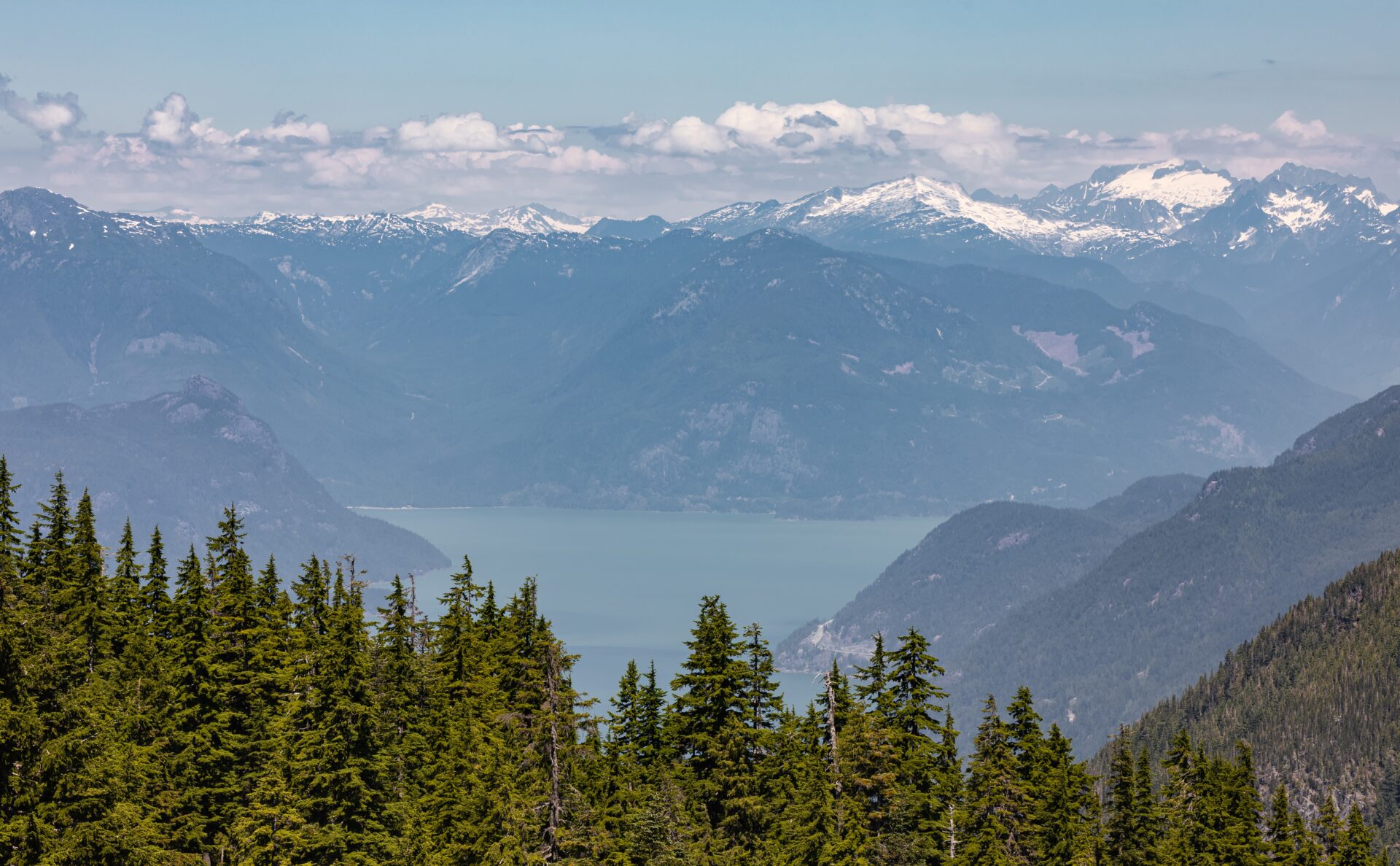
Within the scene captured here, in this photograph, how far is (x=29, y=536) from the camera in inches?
2931

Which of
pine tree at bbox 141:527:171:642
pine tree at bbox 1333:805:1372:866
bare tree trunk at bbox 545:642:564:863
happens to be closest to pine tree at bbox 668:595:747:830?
bare tree trunk at bbox 545:642:564:863

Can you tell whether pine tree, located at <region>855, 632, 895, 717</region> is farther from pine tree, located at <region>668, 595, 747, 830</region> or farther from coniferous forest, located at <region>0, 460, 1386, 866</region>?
pine tree, located at <region>668, 595, 747, 830</region>

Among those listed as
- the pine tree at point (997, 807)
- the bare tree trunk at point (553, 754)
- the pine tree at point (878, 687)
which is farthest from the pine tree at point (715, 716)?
the pine tree at point (997, 807)

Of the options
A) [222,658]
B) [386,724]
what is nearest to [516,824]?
[386,724]

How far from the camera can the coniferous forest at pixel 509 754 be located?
56125 millimetres

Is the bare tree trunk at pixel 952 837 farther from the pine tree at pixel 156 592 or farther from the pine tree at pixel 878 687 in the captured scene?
the pine tree at pixel 156 592

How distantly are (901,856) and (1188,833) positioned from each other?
67.1 ft

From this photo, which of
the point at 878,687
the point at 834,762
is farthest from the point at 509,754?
the point at 878,687

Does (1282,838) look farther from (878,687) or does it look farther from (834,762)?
(834,762)

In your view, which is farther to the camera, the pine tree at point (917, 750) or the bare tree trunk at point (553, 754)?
the pine tree at point (917, 750)

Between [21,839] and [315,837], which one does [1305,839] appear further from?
[21,839]

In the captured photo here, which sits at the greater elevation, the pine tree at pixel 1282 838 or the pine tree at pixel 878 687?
the pine tree at pixel 878 687

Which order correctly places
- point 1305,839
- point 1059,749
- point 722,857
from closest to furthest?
point 722,857, point 1059,749, point 1305,839

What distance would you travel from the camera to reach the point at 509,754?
2387 inches
